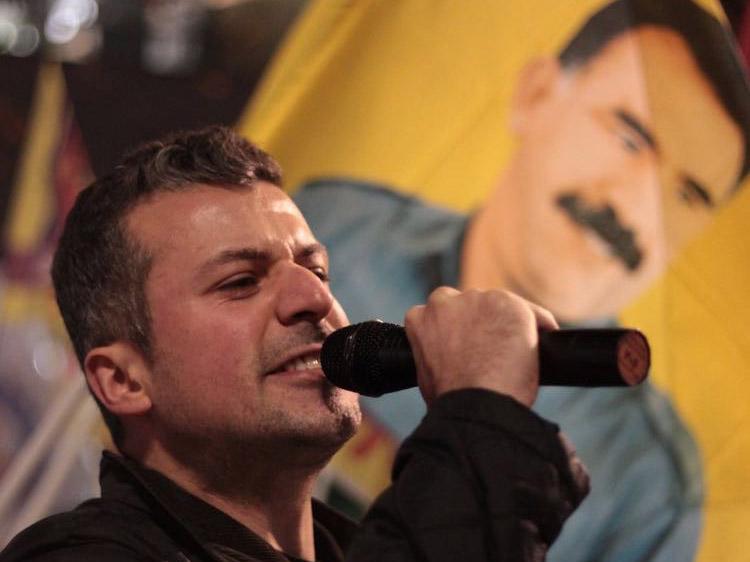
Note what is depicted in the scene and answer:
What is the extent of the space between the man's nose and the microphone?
0.15 metres

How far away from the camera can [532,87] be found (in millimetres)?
2014

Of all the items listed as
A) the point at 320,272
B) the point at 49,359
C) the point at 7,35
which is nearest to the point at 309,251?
the point at 320,272

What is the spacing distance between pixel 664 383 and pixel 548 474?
83 cm

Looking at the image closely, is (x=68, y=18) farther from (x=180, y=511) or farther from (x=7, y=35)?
(x=180, y=511)

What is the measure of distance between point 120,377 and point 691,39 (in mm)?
950

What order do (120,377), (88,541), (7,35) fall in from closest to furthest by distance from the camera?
(88,541) → (120,377) → (7,35)

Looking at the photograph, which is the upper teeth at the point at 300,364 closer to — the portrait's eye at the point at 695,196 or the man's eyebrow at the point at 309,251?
the man's eyebrow at the point at 309,251

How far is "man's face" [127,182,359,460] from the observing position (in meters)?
1.31

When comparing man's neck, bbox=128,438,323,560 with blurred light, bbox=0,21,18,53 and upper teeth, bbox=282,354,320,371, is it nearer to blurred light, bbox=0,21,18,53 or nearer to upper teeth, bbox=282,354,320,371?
upper teeth, bbox=282,354,320,371

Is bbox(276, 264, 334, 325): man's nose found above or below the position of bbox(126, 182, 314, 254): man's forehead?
below

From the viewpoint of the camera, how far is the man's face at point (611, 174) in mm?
1844

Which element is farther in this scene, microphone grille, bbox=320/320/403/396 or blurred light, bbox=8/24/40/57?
blurred light, bbox=8/24/40/57

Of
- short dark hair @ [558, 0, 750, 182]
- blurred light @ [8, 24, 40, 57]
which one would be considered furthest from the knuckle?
blurred light @ [8, 24, 40, 57]

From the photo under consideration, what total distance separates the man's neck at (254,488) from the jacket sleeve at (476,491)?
36 centimetres
